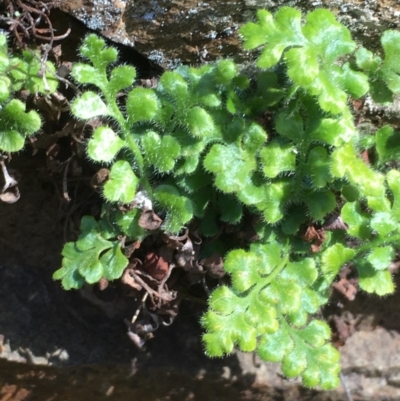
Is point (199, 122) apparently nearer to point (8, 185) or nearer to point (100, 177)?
point (100, 177)

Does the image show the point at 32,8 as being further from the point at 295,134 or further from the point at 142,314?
the point at 142,314

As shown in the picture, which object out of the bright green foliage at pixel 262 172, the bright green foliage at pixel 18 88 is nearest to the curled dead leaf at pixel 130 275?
the bright green foliage at pixel 262 172

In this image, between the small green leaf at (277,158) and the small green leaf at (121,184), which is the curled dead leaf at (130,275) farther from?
the small green leaf at (277,158)

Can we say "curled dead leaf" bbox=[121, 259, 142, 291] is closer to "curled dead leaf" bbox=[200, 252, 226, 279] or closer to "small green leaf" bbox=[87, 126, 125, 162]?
"curled dead leaf" bbox=[200, 252, 226, 279]

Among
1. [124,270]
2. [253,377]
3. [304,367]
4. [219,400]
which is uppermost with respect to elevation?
[304,367]

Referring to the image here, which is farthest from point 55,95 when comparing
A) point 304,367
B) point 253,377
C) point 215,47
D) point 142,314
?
point 253,377

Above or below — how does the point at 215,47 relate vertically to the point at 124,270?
above
